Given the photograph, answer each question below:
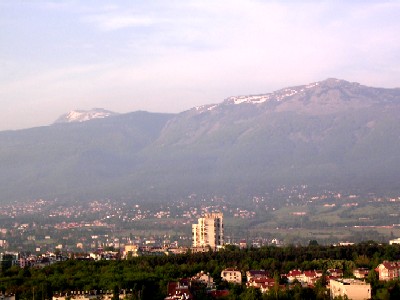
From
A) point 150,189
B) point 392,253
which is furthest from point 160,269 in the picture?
point 150,189

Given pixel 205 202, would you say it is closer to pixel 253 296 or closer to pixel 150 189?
pixel 150 189

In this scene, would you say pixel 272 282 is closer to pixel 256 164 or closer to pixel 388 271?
pixel 388 271

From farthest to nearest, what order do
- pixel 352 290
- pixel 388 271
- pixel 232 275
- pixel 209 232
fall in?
pixel 209 232
pixel 232 275
pixel 388 271
pixel 352 290

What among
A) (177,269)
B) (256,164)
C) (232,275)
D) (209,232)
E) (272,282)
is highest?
(256,164)

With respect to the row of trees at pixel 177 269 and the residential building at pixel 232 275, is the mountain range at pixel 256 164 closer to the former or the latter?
the row of trees at pixel 177 269

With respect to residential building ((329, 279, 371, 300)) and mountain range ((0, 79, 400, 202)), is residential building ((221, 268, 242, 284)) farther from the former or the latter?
mountain range ((0, 79, 400, 202))

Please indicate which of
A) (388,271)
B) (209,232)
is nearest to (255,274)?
(388,271)

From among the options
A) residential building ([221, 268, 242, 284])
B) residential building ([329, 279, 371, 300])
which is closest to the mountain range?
residential building ([221, 268, 242, 284])
